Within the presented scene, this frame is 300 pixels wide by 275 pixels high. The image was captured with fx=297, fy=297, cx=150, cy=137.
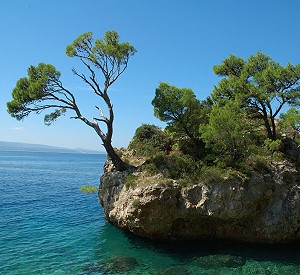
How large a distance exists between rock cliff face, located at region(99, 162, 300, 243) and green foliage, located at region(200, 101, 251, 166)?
236cm

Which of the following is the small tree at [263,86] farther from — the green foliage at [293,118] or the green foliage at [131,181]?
the green foliage at [131,181]

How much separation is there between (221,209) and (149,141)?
10945 millimetres

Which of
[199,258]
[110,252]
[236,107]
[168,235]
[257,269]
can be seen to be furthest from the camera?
[236,107]

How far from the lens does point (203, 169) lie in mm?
22844

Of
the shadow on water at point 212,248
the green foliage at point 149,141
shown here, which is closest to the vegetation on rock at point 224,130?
the green foliage at point 149,141

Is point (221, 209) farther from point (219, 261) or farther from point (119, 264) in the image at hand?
point (119, 264)

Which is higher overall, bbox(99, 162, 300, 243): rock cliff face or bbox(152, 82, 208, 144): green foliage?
bbox(152, 82, 208, 144): green foliage

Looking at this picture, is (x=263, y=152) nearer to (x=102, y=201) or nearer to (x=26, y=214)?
(x=102, y=201)

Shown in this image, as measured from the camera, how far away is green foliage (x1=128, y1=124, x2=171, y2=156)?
28203 mm

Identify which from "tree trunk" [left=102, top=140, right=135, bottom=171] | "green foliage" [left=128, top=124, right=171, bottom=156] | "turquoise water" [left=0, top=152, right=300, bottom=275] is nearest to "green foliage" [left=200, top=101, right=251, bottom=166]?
"green foliage" [left=128, top=124, right=171, bottom=156]

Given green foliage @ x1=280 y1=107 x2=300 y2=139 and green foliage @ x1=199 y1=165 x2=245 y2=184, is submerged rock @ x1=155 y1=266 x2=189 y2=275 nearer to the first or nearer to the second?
green foliage @ x1=199 y1=165 x2=245 y2=184

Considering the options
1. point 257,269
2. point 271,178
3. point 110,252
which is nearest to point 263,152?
point 271,178

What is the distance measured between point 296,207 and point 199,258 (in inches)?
330

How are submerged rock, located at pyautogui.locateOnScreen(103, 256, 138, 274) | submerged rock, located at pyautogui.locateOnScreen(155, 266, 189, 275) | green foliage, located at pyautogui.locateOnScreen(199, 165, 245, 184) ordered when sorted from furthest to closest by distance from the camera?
green foliage, located at pyautogui.locateOnScreen(199, 165, 245, 184)
submerged rock, located at pyautogui.locateOnScreen(103, 256, 138, 274)
submerged rock, located at pyautogui.locateOnScreen(155, 266, 189, 275)
